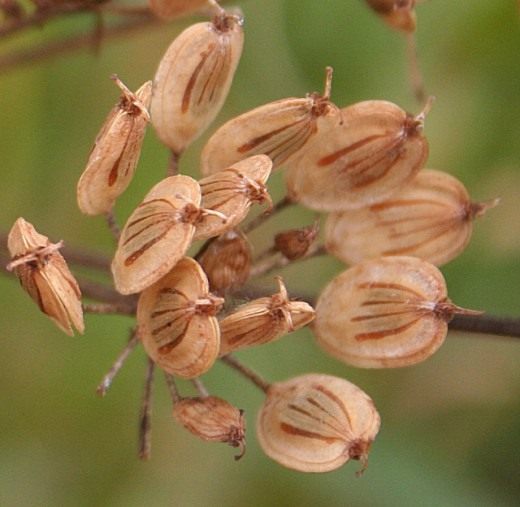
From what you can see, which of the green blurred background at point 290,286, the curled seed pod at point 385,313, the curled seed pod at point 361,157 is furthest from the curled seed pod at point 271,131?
the green blurred background at point 290,286

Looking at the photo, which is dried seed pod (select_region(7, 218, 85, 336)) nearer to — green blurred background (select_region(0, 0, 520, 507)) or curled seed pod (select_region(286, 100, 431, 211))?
curled seed pod (select_region(286, 100, 431, 211))

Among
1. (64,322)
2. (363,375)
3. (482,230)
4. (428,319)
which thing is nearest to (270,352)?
(363,375)

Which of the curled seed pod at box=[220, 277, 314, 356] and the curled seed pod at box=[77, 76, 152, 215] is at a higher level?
the curled seed pod at box=[77, 76, 152, 215]

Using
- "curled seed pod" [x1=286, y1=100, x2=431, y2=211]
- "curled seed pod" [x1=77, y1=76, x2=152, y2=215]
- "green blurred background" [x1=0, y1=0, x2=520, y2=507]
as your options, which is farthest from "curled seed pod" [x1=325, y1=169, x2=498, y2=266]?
"green blurred background" [x1=0, y1=0, x2=520, y2=507]

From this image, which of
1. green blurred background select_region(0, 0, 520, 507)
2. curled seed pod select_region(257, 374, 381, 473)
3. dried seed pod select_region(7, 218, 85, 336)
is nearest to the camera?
dried seed pod select_region(7, 218, 85, 336)

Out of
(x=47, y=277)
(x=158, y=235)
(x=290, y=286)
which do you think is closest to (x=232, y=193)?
(x=158, y=235)
